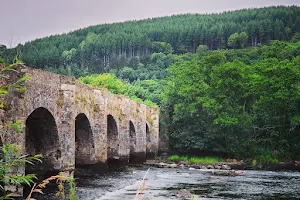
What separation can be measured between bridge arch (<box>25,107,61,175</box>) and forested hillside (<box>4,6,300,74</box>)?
→ 9801cm

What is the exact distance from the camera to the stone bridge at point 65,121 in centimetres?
1689

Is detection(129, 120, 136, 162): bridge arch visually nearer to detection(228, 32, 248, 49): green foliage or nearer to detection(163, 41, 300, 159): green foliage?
detection(163, 41, 300, 159): green foliage

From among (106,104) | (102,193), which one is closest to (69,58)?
(106,104)

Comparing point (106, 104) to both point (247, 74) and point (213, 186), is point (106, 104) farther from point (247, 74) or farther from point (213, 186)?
point (247, 74)

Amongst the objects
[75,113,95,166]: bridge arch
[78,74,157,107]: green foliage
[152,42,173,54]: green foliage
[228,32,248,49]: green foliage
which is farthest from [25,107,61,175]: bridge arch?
[152,42,173,54]: green foliage

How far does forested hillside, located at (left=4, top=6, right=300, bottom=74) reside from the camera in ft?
416

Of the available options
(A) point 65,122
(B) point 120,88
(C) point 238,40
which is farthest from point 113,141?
(C) point 238,40

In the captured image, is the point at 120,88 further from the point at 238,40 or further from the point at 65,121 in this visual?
the point at 238,40

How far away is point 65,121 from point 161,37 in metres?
127

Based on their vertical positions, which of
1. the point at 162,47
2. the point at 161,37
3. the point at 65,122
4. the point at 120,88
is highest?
the point at 161,37

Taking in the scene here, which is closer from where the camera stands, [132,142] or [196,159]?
[132,142]

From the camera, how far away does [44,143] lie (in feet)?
65.3

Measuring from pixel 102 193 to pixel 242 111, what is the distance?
113ft

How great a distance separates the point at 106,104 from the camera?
2784cm
